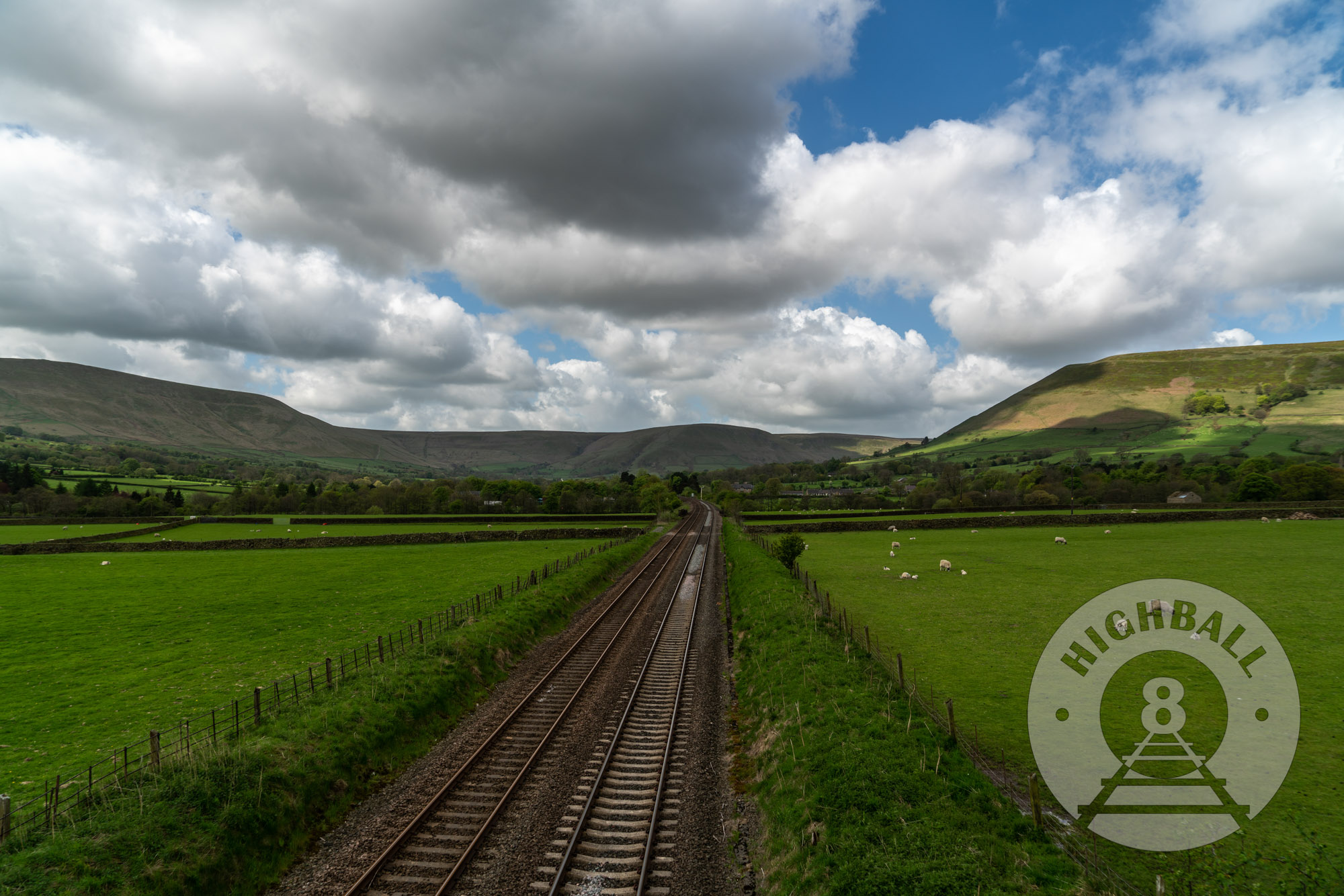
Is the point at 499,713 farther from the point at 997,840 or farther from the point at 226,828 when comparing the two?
the point at 997,840

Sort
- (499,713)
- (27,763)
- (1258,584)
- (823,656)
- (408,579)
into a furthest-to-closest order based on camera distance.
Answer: (408,579), (1258,584), (823,656), (499,713), (27,763)

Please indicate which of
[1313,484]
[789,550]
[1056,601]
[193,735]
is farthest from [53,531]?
[1313,484]

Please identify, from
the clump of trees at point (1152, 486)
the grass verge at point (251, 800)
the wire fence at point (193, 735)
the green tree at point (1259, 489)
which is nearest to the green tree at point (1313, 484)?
the clump of trees at point (1152, 486)

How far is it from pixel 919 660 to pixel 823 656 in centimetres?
654

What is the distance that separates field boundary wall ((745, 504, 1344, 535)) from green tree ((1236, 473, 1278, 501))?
1747cm

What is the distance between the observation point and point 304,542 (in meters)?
86.8

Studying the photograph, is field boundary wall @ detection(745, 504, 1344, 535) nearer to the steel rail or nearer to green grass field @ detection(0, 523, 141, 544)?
the steel rail

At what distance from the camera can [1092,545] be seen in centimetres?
6588

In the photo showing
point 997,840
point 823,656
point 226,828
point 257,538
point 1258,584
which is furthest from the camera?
point 257,538

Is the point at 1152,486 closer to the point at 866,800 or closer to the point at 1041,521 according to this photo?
the point at 1041,521

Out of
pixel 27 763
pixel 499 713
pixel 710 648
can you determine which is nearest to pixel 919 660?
pixel 710 648

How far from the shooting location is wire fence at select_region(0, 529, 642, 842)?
11.8m

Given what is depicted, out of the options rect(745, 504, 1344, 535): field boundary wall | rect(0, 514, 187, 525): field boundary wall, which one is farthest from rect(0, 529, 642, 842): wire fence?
rect(0, 514, 187, 525): field boundary wall

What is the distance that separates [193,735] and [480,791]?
31.2 ft
